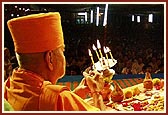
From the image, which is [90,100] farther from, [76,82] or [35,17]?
[35,17]

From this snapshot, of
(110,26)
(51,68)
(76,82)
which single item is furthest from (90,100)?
(110,26)

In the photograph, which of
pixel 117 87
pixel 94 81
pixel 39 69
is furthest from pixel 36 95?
pixel 117 87

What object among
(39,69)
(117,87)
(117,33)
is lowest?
(117,87)

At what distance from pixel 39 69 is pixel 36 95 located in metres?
0.12

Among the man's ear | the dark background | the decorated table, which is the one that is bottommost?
the decorated table

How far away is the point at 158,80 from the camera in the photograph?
6.23ft

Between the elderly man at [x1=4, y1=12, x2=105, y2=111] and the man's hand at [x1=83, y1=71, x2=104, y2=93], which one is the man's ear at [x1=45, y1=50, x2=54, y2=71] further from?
the man's hand at [x1=83, y1=71, x2=104, y2=93]

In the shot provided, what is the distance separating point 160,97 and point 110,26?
0.41 m

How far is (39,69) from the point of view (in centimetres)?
185

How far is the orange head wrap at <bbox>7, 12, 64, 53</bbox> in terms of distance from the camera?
1.82 metres

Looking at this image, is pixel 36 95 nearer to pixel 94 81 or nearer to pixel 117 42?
pixel 94 81

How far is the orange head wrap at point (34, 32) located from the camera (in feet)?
5.96

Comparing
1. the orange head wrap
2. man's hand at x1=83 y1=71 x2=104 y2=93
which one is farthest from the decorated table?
the orange head wrap

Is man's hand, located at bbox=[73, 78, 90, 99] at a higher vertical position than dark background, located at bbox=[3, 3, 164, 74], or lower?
lower
